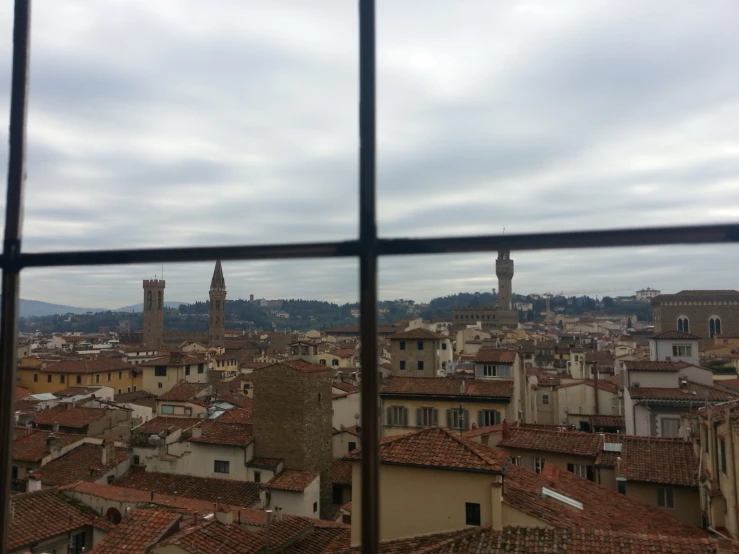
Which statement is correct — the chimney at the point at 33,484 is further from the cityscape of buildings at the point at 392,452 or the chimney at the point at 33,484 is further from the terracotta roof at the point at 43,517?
the terracotta roof at the point at 43,517

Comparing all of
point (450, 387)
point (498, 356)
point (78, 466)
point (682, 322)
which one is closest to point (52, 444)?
point (78, 466)

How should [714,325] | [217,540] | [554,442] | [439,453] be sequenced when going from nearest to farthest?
[439,453] → [217,540] → [554,442] → [714,325]

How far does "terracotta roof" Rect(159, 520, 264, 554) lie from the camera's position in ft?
24.1

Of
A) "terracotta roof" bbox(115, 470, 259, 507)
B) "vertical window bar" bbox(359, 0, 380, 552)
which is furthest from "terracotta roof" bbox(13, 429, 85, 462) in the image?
"vertical window bar" bbox(359, 0, 380, 552)

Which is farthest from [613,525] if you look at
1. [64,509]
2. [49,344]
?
[49,344]

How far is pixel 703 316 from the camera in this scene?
30859mm

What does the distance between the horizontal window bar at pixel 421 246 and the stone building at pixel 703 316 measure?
32.3 metres

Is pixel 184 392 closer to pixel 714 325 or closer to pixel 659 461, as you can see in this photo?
pixel 659 461

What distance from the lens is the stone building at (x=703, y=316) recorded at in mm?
29844

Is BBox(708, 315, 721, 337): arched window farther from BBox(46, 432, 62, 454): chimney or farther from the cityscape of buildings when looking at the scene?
BBox(46, 432, 62, 454): chimney

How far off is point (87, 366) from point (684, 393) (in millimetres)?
23654

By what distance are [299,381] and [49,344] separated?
30.8 meters

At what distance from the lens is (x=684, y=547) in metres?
5.27

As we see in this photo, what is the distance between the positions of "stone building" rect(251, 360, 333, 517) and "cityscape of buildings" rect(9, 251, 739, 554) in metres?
0.05
